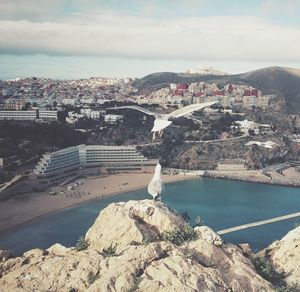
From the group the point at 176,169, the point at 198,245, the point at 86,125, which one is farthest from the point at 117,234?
the point at 86,125

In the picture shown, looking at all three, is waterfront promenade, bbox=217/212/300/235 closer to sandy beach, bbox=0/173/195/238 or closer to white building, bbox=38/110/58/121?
sandy beach, bbox=0/173/195/238

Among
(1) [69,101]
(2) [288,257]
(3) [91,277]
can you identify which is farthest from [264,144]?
(3) [91,277]

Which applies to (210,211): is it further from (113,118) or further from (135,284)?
(113,118)

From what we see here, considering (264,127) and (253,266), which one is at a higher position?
(253,266)

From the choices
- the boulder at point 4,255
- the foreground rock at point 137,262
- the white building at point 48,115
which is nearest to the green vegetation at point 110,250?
the foreground rock at point 137,262

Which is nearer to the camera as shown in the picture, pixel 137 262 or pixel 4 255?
pixel 137 262

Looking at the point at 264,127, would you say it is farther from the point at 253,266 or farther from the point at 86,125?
the point at 253,266
